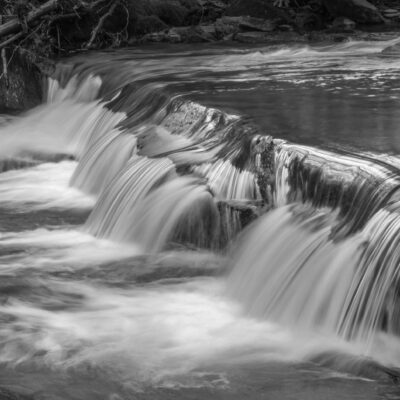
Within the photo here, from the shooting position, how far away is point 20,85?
13086 mm

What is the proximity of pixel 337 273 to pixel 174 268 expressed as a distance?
5.13 ft

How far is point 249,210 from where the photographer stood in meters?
6.34

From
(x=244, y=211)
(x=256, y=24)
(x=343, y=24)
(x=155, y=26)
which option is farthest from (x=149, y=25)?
(x=244, y=211)

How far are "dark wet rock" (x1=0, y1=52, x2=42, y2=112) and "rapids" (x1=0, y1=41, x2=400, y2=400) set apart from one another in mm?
3006

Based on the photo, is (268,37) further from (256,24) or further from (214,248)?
(214,248)

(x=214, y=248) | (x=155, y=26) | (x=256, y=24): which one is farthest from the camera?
(x=256, y=24)

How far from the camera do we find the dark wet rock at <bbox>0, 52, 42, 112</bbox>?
1295 cm

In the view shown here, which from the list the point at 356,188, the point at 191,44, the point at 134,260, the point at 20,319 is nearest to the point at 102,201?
the point at 134,260

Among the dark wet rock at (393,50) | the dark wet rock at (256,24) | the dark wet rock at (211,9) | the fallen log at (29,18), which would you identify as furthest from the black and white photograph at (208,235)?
the dark wet rock at (211,9)

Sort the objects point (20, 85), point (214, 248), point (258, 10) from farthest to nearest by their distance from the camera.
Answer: point (258, 10) < point (20, 85) < point (214, 248)

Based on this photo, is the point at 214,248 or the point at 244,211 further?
the point at 214,248

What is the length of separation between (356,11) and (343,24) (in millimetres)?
522

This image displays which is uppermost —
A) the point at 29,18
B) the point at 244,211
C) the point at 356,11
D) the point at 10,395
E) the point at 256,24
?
the point at 29,18

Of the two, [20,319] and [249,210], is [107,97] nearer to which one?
[249,210]
